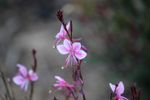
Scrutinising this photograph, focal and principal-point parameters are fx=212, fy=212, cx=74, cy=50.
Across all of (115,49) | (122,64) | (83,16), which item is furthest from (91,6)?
(122,64)

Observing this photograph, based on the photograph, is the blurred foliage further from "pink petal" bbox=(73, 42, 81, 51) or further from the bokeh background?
"pink petal" bbox=(73, 42, 81, 51)

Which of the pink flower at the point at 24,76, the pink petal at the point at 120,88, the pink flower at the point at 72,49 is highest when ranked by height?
the pink flower at the point at 72,49

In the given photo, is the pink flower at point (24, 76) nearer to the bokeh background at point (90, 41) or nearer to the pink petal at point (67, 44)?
the pink petal at point (67, 44)

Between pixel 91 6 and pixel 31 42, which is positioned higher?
pixel 91 6

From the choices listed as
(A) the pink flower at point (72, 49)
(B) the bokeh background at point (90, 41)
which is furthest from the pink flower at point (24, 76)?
(B) the bokeh background at point (90, 41)

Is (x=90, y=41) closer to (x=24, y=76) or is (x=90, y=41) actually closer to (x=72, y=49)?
A: (x=24, y=76)

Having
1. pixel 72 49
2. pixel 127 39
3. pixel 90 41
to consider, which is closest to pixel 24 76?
pixel 72 49

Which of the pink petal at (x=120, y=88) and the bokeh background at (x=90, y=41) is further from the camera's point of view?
the bokeh background at (x=90, y=41)

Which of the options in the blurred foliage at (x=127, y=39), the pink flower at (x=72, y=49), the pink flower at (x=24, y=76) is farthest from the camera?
the blurred foliage at (x=127, y=39)

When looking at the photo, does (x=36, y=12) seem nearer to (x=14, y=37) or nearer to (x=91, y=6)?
(x=14, y=37)
